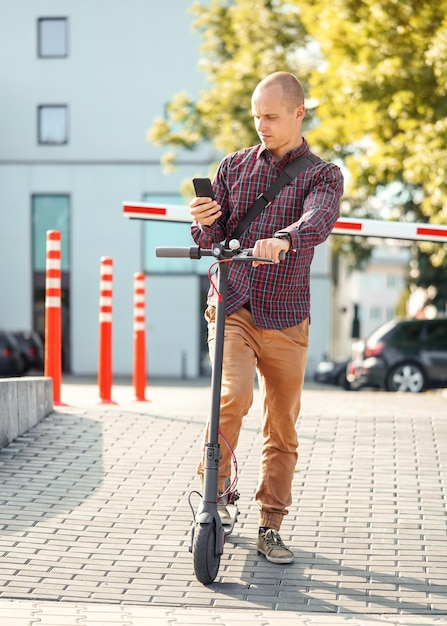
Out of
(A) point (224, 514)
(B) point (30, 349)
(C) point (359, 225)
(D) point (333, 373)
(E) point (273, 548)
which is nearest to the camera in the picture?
(E) point (273, 548)

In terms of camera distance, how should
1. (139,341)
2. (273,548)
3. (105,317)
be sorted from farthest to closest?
(139,341), (105,317), (273,548)

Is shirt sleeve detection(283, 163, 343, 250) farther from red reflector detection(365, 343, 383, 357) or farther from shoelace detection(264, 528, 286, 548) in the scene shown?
red reflector detection(365, 343, 383, 357)

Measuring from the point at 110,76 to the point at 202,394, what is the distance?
28.0 metres

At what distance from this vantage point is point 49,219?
38406 millimetres

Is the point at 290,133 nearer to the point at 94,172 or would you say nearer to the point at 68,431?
the point at 68,431

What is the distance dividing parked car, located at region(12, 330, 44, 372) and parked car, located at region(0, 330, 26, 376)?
815 mm

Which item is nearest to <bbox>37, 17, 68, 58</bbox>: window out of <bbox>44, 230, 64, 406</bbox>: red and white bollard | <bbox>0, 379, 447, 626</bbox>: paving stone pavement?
<bbox>44, 230, 64, 406</bbox>: red and white bollard

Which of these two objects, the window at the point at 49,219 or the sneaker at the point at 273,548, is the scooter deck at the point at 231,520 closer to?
the sneaker at the point at 273,548

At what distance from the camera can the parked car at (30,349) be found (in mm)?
28766

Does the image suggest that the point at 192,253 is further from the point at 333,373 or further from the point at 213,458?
the point at 333,373

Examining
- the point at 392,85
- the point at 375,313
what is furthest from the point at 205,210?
the point at 375,313

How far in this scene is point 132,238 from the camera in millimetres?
38031

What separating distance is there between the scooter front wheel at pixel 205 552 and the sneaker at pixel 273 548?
1.39 feet

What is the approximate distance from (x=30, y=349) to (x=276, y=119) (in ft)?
81.2
